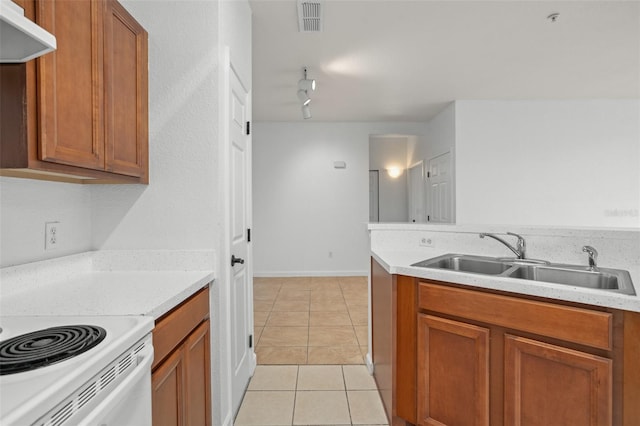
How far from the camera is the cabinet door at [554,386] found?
1.18 m

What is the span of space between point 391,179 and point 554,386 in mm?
7377

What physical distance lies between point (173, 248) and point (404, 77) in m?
3.41

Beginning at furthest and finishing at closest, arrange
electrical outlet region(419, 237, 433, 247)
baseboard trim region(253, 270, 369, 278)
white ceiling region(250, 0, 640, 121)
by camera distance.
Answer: baseboard trim region(253, 270, 369, 278) → white ceiling region(250, 0, 640, 121) → electrical outlet region(419, 237, 433, 247)

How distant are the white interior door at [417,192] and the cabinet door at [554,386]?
5.29 m

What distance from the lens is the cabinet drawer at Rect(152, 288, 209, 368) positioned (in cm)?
110

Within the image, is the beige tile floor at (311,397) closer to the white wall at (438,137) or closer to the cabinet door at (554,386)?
the cabinet door at (554,386)

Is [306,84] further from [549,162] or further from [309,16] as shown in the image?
[549,162]

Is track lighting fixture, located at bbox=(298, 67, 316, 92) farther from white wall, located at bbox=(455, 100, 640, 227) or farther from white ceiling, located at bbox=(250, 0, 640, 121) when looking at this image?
white wall, located at bbox=(455, 100, 640, 227)

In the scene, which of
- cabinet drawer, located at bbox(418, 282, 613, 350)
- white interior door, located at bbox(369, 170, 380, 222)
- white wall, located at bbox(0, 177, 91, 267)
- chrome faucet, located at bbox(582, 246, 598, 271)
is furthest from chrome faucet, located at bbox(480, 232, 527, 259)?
white interior door, located at bbox(369, 170, 380, 222)

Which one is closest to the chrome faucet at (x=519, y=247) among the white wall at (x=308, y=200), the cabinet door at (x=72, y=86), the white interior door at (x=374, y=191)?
the cabinet door at (x=72, y=86)

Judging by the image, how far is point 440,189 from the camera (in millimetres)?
5547

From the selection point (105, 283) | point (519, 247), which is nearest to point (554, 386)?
point (519, 247)

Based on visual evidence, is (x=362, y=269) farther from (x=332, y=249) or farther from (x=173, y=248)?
(x=173, y=248)

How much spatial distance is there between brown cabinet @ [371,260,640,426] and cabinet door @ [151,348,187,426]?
1.05m
